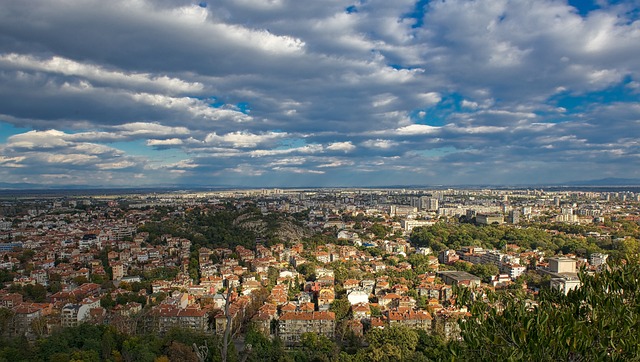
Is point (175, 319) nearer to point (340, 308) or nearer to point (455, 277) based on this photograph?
point (340, 308)

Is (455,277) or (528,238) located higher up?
(528,238)

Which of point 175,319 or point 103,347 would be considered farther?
point 175,319

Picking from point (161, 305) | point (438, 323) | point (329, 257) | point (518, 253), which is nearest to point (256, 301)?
point (161, 305)

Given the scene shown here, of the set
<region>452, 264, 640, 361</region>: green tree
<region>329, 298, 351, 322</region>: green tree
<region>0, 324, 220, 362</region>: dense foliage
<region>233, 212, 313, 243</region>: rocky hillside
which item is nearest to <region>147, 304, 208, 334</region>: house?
<region>0, 324, 220, 362</region>: dense foliage

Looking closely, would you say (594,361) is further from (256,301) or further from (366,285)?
(366,285)

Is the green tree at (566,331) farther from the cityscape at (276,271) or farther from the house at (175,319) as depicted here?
the house at (175,319)

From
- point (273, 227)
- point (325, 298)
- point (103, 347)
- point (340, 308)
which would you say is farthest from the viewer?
point (273, 227)

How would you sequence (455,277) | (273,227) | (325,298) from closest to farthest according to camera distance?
1. (325,298)
2. (455,277)
3. (273,227)

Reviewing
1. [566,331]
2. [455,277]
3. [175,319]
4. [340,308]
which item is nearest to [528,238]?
[455,277]

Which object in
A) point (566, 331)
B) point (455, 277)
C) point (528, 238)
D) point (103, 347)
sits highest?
point (566, 331)

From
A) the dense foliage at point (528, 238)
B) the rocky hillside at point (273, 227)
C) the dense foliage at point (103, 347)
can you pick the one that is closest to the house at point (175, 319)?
the dense foliage at point (103, 347)

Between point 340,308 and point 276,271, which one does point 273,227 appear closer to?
point 276,271

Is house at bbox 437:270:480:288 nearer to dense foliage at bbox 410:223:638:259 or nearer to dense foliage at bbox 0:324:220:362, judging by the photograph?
dense foliage at bbox 410:223:638:259
